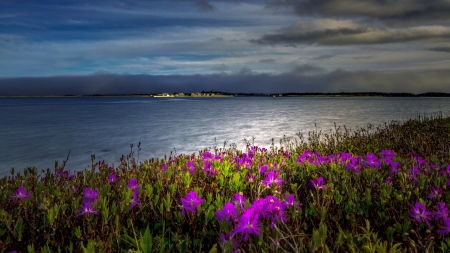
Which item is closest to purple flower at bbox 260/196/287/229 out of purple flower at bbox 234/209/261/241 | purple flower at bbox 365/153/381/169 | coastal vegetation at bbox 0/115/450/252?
coastal vegetation at bbox 0/115/450/252

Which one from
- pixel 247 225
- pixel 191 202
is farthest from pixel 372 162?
pixel 247 225

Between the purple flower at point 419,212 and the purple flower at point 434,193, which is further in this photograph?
the purple flower at point 434,193

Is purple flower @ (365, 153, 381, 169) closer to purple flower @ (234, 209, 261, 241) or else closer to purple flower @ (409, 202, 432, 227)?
purple flower @ (409, 202, 432, 227)

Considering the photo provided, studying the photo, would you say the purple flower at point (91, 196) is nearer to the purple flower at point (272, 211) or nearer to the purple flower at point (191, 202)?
the purple flower at point (191, 202)

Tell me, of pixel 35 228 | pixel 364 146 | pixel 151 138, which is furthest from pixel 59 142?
pixel 35 228

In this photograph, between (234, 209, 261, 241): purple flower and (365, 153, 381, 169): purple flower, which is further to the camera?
(365, 153, 381, 169): purple flower

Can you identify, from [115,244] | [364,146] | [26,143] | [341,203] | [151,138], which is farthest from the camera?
[151,138]

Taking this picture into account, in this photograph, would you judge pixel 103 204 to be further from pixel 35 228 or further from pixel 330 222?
pixel 330 222

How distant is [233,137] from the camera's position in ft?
75.3

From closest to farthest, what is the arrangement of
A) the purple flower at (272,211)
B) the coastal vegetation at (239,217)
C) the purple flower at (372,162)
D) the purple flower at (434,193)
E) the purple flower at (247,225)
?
the purple flower at (247,225) → the coastal vegetation at (239,217) → the purple flower at (272,211) → the purple flower at (434,193) → the purple flower at (372,162)

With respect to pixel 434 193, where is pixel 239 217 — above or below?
above

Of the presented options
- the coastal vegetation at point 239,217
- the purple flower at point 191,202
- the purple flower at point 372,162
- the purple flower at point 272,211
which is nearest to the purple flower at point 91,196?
the coastal vegetation at point 239,217

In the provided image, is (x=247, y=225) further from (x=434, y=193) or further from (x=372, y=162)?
(x=372, y=162)

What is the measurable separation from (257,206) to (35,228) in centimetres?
213
